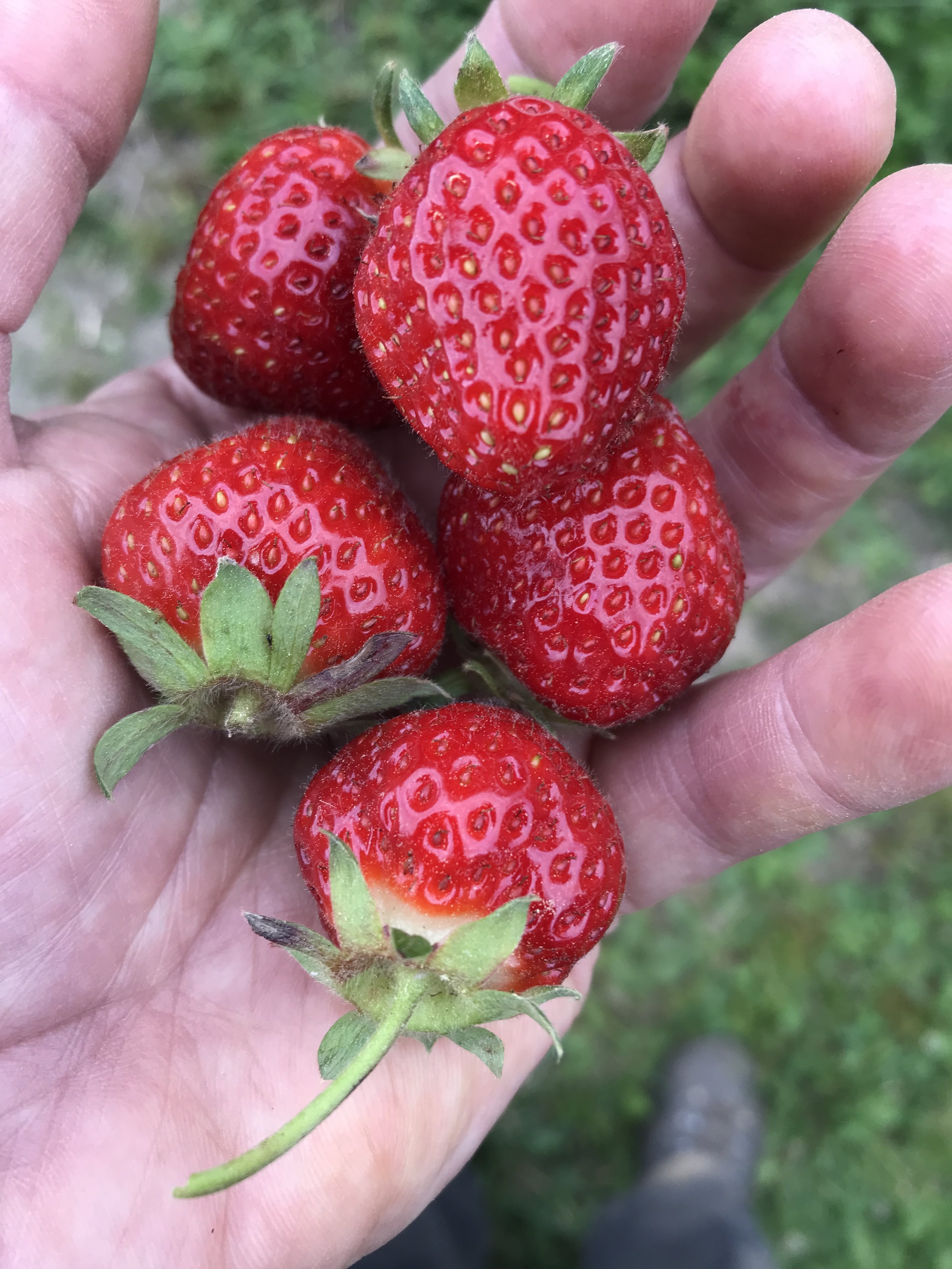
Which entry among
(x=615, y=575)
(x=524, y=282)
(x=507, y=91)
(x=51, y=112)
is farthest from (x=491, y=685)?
(x=51, y=112)

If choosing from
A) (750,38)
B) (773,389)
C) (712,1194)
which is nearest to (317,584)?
(773,389)

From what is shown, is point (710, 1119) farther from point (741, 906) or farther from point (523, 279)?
point (523, 279)

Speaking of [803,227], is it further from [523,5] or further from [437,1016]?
[437,1016]

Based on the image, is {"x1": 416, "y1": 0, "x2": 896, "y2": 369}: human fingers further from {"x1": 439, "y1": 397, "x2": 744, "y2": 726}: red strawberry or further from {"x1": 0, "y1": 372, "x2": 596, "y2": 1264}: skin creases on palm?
Answer: {"x1": 0, "y1": 372, "x2": 596, "y2": 1264}: skin creases on palm

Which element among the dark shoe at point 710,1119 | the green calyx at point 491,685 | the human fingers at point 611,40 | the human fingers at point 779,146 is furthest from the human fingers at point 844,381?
the dark shoe at point 710,1119

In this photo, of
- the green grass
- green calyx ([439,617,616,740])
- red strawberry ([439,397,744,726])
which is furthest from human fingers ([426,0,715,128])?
the green grass

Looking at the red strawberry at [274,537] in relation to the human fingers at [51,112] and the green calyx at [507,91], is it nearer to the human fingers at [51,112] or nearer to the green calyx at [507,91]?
the human fingers at [51,112]

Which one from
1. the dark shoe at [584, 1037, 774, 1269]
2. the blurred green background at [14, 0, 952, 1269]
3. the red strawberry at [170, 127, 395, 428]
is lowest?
the dark shoe at [584, 1037, 774, 1269]
